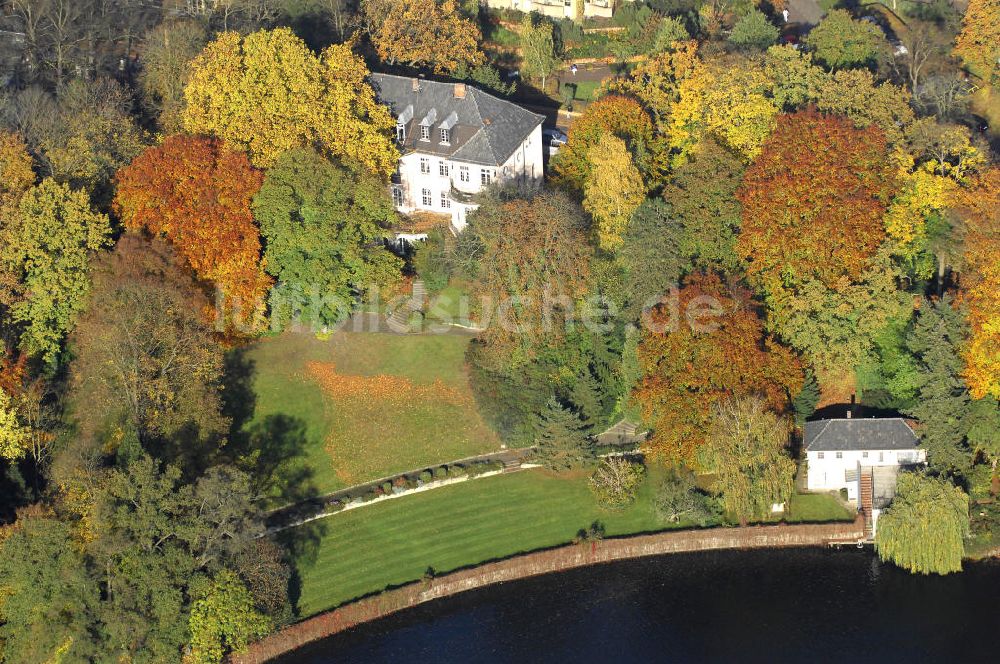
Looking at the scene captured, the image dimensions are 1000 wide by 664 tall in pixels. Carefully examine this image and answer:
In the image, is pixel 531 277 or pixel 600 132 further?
pixel 600 132

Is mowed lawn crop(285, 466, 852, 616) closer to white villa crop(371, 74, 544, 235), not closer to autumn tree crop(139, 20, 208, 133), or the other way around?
white villa crop(371, 74, 544, 235)

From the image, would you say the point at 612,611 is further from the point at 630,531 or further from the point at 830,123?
the point at 830,123

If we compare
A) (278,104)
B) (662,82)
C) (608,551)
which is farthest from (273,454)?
(662,82)

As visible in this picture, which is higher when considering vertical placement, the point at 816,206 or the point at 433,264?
the point at 816,206

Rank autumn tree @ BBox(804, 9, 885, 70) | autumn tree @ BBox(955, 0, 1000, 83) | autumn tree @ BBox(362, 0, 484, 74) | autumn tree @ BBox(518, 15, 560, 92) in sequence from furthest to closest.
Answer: autumn tree @ BBox(518, 15, 560, 92) → autumn tree @ BBox(955, 0, 1000, 83) → autumn tree @ BBox(362, 0, 484, 74) → autumn tree @ BBox(804, 9, 885, 70)

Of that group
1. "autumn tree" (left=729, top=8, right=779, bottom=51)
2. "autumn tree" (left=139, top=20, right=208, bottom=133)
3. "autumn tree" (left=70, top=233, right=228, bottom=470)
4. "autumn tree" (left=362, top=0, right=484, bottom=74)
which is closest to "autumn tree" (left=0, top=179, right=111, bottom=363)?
"autumn tree" (left=70, top=233, right=228, bottom=470)

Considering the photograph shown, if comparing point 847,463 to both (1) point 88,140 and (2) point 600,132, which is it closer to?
(2) point 600,132
